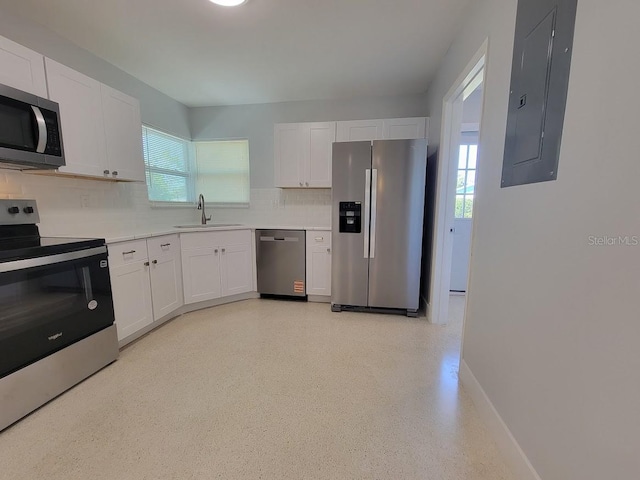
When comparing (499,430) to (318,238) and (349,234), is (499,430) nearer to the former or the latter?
(349,234)

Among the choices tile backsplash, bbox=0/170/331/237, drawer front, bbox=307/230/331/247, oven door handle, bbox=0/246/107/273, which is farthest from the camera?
drawer front, bbox=307/230/331/247

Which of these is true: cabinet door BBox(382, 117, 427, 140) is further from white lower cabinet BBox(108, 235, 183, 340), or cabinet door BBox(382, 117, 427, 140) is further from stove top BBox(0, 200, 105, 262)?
stove top BBox(0, 200, 105, 262)

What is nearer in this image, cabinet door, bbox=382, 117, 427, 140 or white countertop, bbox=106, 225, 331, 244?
white countertop, bbox=106, 225, 331, 244

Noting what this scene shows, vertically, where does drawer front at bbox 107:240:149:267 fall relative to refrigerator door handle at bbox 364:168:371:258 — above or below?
below

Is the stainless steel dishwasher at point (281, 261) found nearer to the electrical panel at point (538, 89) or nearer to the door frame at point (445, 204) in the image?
the door frame at point (445, 204)

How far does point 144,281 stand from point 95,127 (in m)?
1.29

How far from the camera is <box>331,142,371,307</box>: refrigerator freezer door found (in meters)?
2.73

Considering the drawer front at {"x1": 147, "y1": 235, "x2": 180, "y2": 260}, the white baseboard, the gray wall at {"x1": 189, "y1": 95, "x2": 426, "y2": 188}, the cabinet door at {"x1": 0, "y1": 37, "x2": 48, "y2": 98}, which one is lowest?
the white baseboard

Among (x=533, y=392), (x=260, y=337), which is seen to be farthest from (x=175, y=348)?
(x=533, y=392)

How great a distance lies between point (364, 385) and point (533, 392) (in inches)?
37.9

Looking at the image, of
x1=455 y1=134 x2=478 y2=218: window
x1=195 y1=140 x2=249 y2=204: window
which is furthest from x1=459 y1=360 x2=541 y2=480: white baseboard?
x1=195 y1=140 x2=249 y2=204: window

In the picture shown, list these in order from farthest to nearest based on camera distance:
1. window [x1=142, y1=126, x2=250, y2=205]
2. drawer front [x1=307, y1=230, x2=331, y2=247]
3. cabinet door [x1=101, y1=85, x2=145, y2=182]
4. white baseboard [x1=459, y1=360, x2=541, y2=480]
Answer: window [x1=142, y1=126, x2=250, y2=205] → drawer front [x1=307, y1=230, x2=331, y2=247] → cabinet door [x1=101, y1=85, x2=145, y2=182] → white baseboard [x1=459, y1=360, x2=541, y2=480]

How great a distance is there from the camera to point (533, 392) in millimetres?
1101

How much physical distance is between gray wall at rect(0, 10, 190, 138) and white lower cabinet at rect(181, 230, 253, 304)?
4.99 feet
